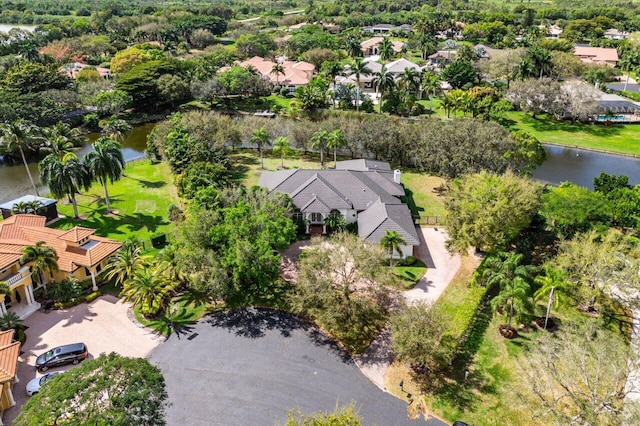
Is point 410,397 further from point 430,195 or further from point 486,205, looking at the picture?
point 430,195

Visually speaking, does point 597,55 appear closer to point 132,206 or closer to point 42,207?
point 132,206

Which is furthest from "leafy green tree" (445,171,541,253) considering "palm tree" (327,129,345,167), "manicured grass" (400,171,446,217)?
"palm tree" (327,129,345,167)

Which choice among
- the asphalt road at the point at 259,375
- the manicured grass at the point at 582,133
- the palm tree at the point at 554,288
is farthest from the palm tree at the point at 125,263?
the manicured grass at the point at 582,133

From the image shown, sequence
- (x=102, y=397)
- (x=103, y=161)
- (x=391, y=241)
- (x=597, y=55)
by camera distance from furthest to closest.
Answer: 1. (x=597, y=55)
2. (x=103, y=161)
3. (x=391, y=241)
4. (x=102, y=397)

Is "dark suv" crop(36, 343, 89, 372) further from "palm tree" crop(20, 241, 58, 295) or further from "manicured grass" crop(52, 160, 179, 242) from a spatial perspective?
"manicured grass" crop(52, 160, 179, 242)

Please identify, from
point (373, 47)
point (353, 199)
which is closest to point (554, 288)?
point (353, 199)

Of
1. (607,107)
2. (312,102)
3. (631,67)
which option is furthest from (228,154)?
(631,67)
